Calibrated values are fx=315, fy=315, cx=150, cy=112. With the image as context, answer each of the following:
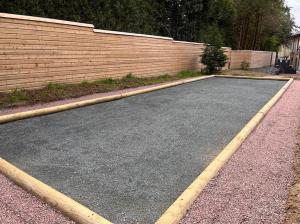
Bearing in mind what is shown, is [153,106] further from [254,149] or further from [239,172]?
[239,172]

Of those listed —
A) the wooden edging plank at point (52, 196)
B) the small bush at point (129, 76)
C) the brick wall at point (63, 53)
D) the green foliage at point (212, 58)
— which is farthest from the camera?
the green foliage at point (212, 58)

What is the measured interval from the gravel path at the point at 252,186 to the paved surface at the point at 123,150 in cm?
28

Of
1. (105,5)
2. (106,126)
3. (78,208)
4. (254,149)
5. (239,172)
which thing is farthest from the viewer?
(105,5)

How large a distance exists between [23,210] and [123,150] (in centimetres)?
159

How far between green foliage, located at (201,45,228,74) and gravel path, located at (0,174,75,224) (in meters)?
14.2

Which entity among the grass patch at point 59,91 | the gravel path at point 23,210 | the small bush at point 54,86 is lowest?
the gravel path at point 23,210

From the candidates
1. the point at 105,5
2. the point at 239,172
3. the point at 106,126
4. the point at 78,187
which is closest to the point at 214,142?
the point at 239,172

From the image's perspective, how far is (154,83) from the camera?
10828mm

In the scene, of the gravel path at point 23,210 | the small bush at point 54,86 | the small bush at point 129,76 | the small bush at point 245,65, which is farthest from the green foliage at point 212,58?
the gravel path at point 23,210

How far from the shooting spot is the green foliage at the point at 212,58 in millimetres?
15962

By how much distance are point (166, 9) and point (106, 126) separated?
1183cm

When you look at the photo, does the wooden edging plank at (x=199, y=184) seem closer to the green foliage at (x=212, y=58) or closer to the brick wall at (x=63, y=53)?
the brick wall at (x=63, y=53)

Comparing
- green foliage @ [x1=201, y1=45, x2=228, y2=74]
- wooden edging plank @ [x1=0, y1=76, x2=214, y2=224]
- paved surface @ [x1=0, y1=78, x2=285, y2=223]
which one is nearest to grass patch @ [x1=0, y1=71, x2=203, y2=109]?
paved surface @ [x1=0, y1=78, x2=285, y2=223]

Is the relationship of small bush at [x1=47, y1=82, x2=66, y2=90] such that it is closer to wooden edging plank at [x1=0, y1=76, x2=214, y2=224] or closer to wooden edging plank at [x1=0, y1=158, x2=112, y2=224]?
wooden edging plank at [x1=0, y1=76, x2=214, y2=224]
